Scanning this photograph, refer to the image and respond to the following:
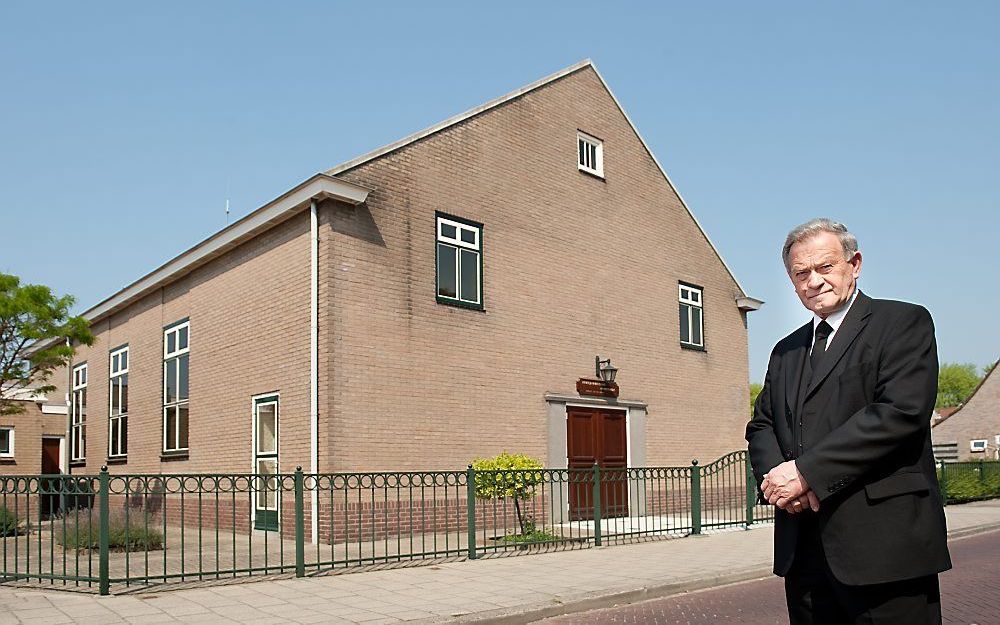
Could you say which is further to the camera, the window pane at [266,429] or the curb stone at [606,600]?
the window pane at [266,429]

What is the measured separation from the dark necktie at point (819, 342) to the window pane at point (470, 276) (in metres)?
13.1

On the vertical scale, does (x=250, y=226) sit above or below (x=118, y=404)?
above

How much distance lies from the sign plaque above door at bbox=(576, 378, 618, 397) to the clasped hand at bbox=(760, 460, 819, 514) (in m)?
15.1

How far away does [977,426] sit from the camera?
40.6 m

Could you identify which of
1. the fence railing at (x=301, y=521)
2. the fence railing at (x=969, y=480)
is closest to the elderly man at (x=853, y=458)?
the fence railing at (x=301, y=521)

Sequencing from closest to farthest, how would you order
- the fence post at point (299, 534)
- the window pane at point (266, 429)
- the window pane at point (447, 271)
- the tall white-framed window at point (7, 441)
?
the fence post at point (299, 534)
the window pane at point (266, 429)
the window pane at point (447, 271)
the tall white-framed window at point (7, 441)

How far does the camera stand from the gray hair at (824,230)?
3230 millimetres

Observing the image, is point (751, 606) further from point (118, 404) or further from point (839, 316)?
point (118, 404)

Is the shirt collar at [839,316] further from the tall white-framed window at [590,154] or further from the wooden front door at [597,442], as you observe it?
the tall white-framed window at [590,154]

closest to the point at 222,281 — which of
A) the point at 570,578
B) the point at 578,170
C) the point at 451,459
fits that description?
the point at 451,459

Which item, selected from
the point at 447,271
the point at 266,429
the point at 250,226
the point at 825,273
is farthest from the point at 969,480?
the point at 825,273

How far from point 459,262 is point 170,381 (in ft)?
23.0

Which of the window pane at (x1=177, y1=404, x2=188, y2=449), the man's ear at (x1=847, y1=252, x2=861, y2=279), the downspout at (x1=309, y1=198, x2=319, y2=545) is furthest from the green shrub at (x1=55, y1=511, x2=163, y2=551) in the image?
the man's ear at (x1=847, y1=252, x2=861, y2=279)

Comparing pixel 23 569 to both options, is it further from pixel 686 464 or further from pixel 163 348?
pixel 686 464
